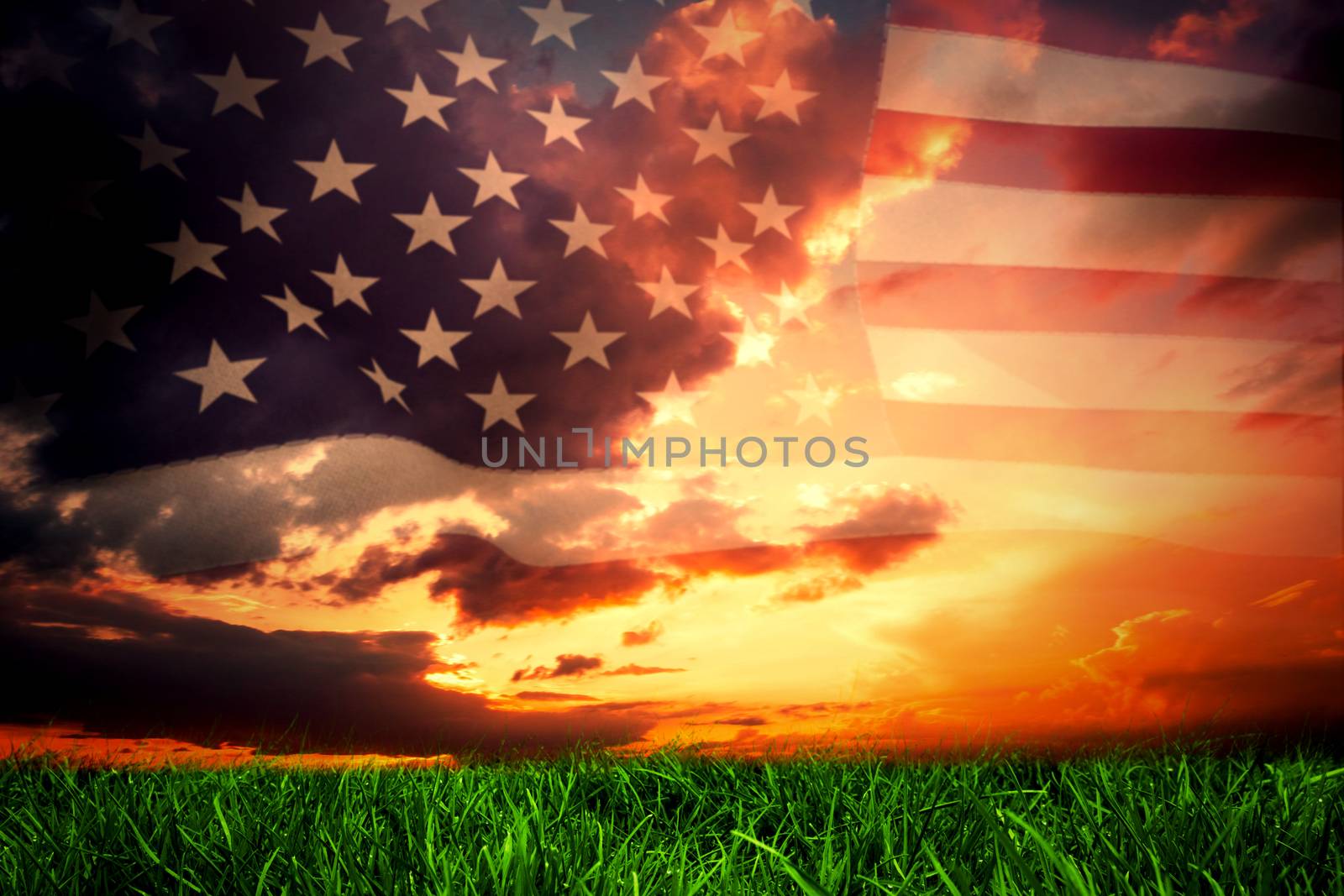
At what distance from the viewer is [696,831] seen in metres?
2.57

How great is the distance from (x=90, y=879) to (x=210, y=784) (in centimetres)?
140

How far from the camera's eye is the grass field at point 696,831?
5.80 feet

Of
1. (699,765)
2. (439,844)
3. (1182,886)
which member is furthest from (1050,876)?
(699,765)

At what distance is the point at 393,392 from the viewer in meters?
5.71

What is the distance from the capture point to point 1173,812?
233 cm

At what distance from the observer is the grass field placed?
177 centimetres

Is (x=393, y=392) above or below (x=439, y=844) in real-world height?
above

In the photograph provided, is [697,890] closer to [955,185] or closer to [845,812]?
[845,812]

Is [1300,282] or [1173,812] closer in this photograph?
[1173,812]

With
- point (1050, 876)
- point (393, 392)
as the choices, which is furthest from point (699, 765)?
point (393, 392)

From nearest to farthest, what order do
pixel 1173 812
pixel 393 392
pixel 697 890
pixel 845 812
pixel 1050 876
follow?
pixel 1050 876
pixel 697 890
pixel 1173 812
pixel 845 812
pixel 393 392

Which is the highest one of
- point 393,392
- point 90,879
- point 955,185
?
point 955,185

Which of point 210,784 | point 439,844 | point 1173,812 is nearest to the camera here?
point 439,844

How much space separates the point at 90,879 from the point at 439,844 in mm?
866
